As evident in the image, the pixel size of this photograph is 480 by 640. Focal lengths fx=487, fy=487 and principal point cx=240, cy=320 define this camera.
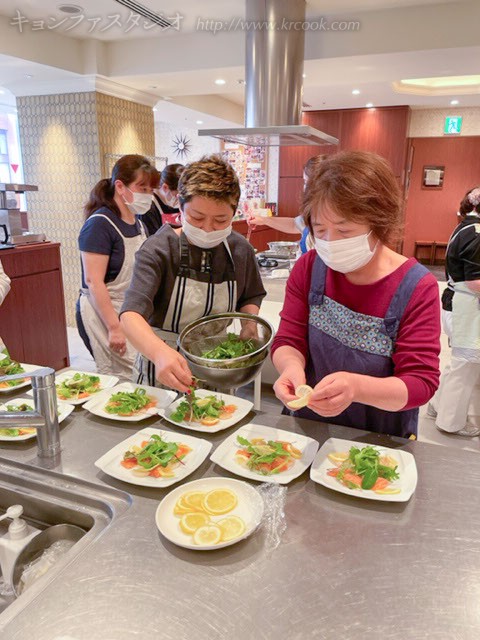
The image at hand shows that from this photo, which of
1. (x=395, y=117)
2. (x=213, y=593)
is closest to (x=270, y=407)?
(x=213, y=593)

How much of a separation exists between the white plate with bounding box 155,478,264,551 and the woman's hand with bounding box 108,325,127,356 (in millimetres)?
1573

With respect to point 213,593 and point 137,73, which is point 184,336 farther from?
point 137,73

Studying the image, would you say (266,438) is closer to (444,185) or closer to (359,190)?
(359,190)

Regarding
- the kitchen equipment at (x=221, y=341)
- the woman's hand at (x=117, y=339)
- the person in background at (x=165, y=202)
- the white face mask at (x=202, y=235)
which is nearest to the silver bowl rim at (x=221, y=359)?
the kitchen equipment at (x=221, y=341)

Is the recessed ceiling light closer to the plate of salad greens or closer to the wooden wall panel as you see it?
the plate of salad greens

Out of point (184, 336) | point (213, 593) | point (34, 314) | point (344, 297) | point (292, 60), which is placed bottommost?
point (34, 314)

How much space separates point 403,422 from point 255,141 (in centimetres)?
321

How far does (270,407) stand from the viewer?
362cm

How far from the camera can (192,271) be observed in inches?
65.4

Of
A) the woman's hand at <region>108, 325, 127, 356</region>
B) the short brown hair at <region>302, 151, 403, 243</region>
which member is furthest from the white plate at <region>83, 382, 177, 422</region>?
the woman's hand at <region>108, 325, 127, 356</region>

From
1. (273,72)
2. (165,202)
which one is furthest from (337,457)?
(273,72)

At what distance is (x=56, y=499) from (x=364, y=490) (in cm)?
71

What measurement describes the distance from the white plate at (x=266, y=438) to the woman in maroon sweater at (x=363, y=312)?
14 centimetres

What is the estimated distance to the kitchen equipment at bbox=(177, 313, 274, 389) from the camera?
125 centimetres
